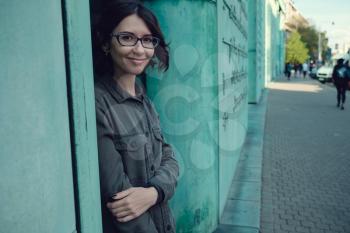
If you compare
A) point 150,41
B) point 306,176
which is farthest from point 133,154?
point 306,176

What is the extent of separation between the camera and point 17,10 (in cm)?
92

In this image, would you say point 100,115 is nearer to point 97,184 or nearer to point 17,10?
point 97,184

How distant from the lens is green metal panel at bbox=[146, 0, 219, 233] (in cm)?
277

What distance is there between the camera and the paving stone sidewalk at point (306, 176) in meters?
3.93

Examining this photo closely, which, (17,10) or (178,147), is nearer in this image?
(17,10)

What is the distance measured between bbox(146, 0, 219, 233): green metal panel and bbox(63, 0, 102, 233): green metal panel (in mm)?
1465

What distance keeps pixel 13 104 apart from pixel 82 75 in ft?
1.27

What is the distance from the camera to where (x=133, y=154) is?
1.55 metres

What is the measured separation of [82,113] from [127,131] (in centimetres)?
32

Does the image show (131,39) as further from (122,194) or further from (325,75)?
(325,75)

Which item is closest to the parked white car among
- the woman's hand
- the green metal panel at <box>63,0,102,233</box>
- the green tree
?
the green tree

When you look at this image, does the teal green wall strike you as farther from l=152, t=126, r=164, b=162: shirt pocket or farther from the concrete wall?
the concrete wall

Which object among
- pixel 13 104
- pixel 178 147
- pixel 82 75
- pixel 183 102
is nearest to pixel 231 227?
pixel 178 147

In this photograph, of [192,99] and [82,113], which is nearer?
[82,113]
